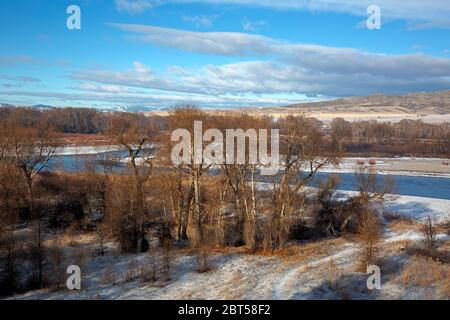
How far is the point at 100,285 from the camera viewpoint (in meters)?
18.1

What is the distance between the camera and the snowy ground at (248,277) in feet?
55.6

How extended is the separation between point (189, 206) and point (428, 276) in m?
13.4

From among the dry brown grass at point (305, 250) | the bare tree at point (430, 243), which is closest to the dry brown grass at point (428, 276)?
the bare tree at point (430, 243)

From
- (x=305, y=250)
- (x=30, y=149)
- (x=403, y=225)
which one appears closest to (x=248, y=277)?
(x=305, y=250)

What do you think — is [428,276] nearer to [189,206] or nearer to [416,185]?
[189,206]

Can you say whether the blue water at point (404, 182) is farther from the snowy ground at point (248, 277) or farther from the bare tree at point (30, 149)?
the snowy ground at point (248, 277)

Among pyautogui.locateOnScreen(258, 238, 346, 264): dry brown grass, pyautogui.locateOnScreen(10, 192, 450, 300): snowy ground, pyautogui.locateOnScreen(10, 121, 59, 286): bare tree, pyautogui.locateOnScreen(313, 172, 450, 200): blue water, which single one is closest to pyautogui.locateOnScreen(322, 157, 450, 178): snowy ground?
pyautogui.locateOnScreen(313, 172, 450, 200): blue water

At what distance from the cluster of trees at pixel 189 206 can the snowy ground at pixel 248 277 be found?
0.92m

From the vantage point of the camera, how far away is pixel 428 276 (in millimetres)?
18469

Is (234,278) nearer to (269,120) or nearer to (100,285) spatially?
(100,285)

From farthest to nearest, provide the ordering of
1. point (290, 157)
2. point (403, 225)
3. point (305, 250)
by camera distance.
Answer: point (403, 225) → point (290, 157) → point (305, 250)

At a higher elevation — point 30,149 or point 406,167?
point 30,149

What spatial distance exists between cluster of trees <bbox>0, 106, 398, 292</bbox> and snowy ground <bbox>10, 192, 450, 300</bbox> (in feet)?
3.02
